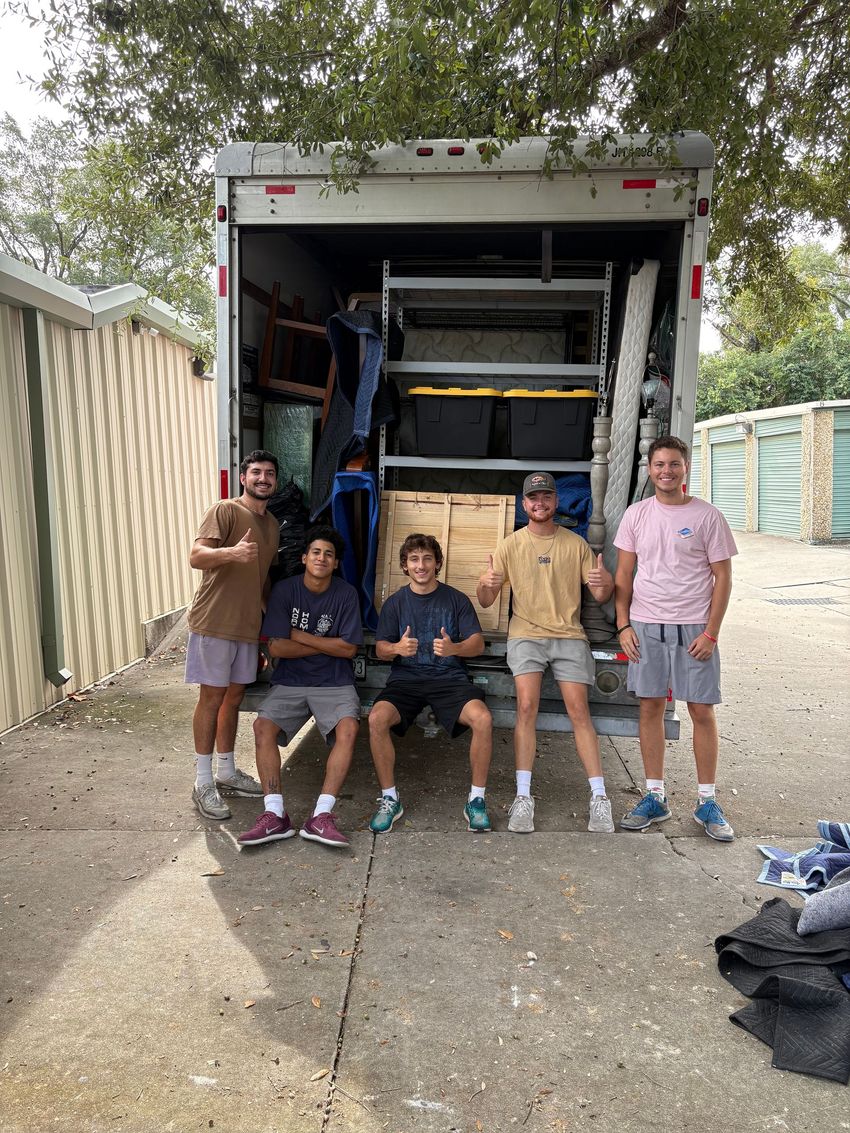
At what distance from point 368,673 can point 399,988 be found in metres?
1.77

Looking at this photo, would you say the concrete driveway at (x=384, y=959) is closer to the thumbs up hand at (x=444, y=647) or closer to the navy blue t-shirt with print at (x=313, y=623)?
the navy blue t-shirt with print at (x=313, y=623)

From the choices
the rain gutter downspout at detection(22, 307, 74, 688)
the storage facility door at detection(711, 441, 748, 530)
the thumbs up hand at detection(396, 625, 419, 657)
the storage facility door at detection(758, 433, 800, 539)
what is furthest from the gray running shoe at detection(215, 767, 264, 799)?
the storage facility door at detection(711, 441, 748, 530)

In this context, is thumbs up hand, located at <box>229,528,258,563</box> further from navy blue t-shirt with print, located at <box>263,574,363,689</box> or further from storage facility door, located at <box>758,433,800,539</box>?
storage facility door, located at <box>758,433,800,539</box>

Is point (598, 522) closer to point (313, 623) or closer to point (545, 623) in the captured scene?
point (545, 623)

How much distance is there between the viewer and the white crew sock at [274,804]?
3.82 m

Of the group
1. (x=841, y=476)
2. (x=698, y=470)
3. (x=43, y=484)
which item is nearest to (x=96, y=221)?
(x=43, y=484)

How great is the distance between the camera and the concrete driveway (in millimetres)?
2240

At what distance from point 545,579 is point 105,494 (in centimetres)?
396

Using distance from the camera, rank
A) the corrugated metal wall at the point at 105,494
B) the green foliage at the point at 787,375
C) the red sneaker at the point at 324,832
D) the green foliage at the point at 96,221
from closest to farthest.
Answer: the red sneaker at the point at 324,832
the corrugated metal wall at the point at 105,494
the green foliage at the point at 96,221
the green foliage at the point at 787,375

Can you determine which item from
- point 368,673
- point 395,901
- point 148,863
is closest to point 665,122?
point 368,673

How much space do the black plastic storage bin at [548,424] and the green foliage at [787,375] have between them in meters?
18.4

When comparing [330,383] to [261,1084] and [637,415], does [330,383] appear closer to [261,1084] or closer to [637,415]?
[637,415]

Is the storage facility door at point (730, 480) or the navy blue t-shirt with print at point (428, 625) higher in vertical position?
the storage facility door at point (730, 480)

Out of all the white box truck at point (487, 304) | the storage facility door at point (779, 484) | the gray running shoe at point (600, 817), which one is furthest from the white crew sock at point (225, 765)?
the storage facility door at point (779, 484)
